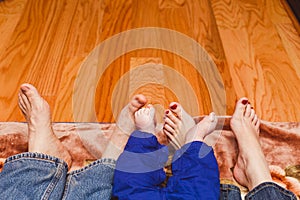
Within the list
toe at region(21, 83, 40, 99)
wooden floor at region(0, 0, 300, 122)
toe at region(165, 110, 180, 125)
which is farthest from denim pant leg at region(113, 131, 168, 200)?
toe at region(21, 83, 40, 99)

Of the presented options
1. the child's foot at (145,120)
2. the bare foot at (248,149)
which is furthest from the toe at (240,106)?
the child's foot at (145,120)

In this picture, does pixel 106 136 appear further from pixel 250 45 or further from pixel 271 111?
pixel 250 45

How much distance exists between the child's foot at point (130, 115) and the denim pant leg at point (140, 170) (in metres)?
0.10

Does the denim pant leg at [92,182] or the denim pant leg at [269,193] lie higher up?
the denim pant leg at [92,182]

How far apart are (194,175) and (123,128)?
1.03ft

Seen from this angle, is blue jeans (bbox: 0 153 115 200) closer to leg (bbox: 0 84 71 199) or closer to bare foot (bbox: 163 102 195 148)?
leg (bbox: 0 84 71 199)

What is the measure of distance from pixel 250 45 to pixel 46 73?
89 cm

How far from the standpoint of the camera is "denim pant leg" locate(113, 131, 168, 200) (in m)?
0.70

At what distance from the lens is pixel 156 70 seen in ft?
4.04

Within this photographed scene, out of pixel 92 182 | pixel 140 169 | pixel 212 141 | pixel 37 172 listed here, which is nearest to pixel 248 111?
pixel 212 141

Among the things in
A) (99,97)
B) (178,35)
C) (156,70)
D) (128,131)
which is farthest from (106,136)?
(178,35)

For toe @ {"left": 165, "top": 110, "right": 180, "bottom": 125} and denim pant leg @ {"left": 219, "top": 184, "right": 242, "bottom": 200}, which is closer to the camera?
denim pant leg @ {"left": 219, "top": 184, "right": 242, "bottom": 200}

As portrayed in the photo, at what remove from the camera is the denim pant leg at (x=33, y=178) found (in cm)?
63

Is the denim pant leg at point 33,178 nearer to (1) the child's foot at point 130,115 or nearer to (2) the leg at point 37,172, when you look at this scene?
(2) the leg at point 37,172
